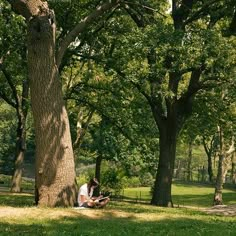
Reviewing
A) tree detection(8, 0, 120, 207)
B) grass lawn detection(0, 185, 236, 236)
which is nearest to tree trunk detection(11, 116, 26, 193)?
tree detection(8, 0, 120, 207)

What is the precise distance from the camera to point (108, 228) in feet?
35.2

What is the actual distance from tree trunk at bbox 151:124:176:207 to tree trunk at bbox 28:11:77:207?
→ 9777mm

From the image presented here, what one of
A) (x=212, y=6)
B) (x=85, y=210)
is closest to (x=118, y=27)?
(x=212, y=6)

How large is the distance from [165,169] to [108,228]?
44.0 ft

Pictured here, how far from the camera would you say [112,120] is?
26.5m

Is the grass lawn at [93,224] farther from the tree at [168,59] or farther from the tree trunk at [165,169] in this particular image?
the tree trunk at [165,169]

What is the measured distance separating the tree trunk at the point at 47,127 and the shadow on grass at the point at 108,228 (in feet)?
6.80

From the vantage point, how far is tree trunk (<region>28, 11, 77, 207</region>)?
14.3 metres

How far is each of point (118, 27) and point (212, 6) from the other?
16.3ft

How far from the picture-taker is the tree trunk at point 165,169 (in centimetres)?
2361

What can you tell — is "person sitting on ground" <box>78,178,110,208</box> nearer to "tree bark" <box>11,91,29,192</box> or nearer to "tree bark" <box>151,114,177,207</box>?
"tree bark" <box>151,114,177,207</box>

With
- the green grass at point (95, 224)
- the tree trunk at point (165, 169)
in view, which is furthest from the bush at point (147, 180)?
the green grass at point (95, 224)

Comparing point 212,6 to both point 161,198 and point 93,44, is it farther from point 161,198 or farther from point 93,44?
point 161,198

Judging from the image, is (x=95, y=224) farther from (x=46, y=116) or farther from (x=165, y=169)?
(x=165, y=169)
